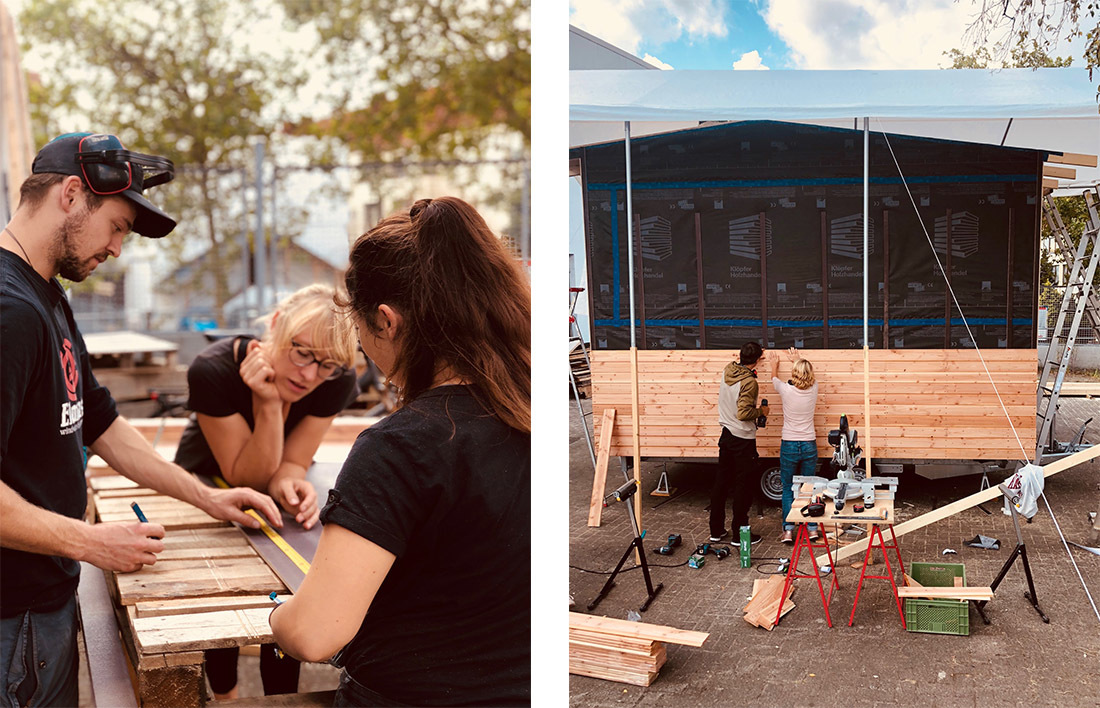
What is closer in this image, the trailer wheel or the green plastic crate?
the green plastic crate

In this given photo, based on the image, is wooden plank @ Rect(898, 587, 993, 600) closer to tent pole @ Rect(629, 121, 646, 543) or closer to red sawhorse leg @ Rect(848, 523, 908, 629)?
red sawhorse leg @ Rect(848, 523, 908, 629)

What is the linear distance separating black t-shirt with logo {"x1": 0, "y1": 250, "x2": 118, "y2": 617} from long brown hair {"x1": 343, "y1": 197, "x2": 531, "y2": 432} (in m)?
0.70

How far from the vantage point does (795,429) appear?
2416 millimetres

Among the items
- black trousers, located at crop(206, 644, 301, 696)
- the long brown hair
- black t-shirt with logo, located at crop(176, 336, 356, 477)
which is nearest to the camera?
the long brown hair

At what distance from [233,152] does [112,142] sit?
154 centimetres

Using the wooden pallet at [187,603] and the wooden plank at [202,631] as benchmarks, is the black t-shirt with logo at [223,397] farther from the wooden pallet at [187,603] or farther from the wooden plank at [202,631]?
the wooden plank at [202,631]

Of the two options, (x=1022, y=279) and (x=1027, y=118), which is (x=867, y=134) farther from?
(x=1022, y=279)

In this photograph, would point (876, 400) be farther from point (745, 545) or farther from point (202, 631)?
point (202, 631)

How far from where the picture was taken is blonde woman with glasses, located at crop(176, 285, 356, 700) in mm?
2611

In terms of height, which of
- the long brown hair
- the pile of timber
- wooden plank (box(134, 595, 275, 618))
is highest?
the long brown hair

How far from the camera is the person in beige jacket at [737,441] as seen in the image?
244cm

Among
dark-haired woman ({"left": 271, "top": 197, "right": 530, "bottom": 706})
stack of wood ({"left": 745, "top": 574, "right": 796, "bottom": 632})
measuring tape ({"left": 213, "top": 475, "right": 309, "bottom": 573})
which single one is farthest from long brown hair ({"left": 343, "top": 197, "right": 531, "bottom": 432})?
stack of wood ({"left": 745, "top": 574, "right": 796, "bottom": 632})

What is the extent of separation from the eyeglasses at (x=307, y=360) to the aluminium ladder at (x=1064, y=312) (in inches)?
82.8

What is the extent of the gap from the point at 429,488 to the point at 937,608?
1550 mm
